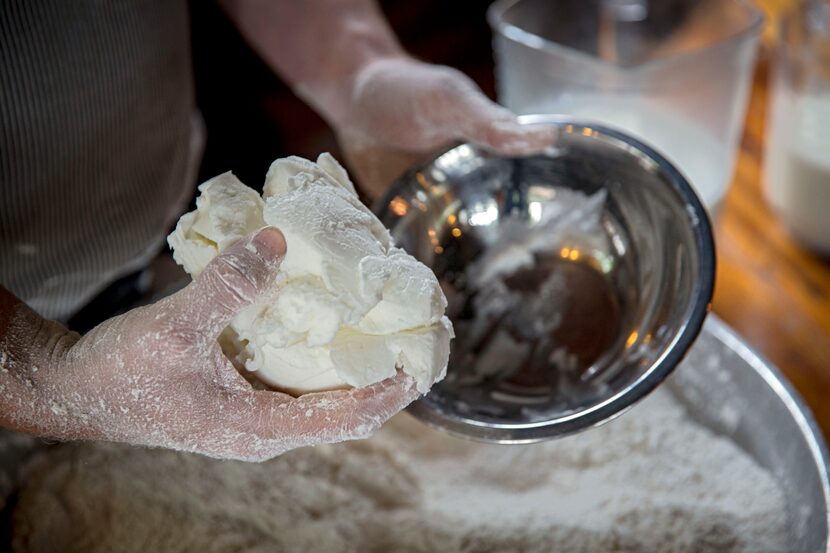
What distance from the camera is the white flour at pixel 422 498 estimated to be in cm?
65

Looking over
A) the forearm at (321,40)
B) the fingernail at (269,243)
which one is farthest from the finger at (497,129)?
the fingernail at (269,243)

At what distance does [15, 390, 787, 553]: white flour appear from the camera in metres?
0.65

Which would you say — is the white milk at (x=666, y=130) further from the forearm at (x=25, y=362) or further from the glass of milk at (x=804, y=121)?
the forearm at (x=25, y=362)

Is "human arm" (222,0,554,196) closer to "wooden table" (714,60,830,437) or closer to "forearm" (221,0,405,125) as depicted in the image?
"forearm" (221,0,405,125)

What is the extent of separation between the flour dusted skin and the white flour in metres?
0.19

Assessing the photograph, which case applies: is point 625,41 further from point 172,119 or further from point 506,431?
point 506,431

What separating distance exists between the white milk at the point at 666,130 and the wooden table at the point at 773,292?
0.14 meters

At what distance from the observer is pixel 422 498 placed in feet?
2.36

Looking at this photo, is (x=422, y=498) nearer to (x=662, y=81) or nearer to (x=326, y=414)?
(x=326, y=414)

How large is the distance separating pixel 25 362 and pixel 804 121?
1.03 m

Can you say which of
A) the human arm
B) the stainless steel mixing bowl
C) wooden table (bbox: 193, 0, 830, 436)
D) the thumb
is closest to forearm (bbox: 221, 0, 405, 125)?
the human arm

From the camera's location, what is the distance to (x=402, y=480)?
0.73 m

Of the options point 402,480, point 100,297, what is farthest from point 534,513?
point 100,297

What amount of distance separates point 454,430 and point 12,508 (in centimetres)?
39
